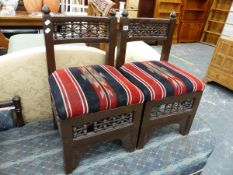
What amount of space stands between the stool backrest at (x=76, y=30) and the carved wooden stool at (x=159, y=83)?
7cm

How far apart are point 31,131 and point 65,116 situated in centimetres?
57

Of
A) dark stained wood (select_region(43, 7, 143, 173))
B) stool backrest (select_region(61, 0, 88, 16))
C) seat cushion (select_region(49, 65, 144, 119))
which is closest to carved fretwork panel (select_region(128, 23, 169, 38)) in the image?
dark stained wood (select_region(43, 7, 143, 173))

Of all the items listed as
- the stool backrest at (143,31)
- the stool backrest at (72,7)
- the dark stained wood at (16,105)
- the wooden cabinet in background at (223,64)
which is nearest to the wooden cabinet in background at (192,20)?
the wooden cabinet in background at (223,64)

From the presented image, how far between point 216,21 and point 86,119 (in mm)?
4885

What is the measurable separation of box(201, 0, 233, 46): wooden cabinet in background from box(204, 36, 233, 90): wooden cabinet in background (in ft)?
7.94

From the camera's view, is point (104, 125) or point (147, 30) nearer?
point (104, 125)

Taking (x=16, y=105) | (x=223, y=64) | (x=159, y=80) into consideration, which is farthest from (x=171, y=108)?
(x=223, y=64)

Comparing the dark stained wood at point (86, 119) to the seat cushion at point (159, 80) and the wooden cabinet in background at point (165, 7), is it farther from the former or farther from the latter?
the wooden cabinet in background at point (165, 7)

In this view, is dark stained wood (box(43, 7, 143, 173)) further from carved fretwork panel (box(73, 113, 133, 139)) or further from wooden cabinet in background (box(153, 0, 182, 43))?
wooden cabinet in background (box(153, 0, 182, 43))

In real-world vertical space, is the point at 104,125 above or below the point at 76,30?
below

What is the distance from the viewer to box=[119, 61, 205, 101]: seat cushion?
959 millimetres

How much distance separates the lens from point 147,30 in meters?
1.24

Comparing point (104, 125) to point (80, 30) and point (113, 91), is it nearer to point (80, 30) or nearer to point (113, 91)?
point (113, 91)

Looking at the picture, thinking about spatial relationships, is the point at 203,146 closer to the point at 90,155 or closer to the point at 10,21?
the point at 90,155
